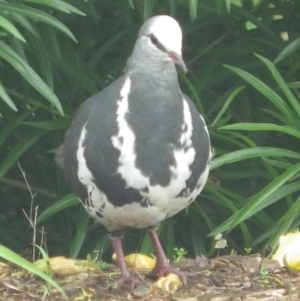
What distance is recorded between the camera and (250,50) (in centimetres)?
567

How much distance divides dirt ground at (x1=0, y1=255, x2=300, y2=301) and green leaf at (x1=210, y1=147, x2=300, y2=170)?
0.54 m

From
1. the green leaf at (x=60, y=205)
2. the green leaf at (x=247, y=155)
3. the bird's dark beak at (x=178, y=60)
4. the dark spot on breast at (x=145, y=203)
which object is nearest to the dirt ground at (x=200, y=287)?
the dark spot on breast at (x=145, y=203)

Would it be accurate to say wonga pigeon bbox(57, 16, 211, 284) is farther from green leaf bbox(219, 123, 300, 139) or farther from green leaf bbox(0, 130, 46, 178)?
green leaf bbox(0, 130, 46, 178)

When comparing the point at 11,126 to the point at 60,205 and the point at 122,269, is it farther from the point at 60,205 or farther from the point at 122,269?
the point at 122,269

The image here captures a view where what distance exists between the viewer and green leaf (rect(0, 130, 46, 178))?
512cm

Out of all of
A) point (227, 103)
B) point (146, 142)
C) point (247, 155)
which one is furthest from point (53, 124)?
point (146, 142)

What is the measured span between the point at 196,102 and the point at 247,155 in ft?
2.00

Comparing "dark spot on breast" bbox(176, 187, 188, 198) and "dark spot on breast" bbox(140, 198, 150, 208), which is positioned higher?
"dark spot on breast" bbox(176, 187, 188, 198)

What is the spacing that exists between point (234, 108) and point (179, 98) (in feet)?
5.81

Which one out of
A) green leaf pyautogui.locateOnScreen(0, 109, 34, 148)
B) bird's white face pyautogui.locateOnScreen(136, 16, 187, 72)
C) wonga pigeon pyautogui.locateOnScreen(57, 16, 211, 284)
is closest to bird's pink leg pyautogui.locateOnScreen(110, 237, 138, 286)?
wonga pigeon pyautogui.locateOnScreen(57, 16, 211, 284)

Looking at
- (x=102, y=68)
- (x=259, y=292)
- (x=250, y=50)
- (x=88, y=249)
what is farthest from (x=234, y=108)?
(x=259, y=292)

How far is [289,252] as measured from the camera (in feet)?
13.9

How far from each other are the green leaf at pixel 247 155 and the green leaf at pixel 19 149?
3.20 feet

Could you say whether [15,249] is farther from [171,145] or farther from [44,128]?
[171,145]
